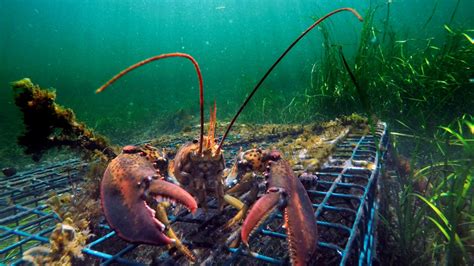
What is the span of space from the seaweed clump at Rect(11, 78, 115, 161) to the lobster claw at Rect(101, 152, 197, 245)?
1.37 meters

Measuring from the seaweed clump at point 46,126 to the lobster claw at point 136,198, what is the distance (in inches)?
53.8

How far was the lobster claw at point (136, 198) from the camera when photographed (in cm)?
140

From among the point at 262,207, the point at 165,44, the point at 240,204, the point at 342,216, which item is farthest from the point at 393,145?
the point at 165,44

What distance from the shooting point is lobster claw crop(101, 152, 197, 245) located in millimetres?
1396

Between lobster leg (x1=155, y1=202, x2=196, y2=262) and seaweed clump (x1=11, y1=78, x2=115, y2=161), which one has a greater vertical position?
seaweed clump (x1=11, y1=78, x2=115, y2=161)

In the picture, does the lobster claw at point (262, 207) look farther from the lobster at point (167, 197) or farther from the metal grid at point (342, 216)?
the metal grid at point (342, 216)

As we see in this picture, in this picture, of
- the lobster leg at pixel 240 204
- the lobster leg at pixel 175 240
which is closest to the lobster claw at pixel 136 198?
the lobster leg at pixel 175 240

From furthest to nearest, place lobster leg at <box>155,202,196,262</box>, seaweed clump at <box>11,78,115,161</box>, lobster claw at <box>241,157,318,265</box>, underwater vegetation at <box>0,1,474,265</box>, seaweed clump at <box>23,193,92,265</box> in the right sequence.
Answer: seaweed clump at <box>11,78,115,161</box> → underwater vegetation at <box>0,1,474,265</box> → lobster leg at <box>155,202,196,262</box> → seaweed clump at <box>23,193,92,265</box> → lobster claw at <box>241,157,318,265</box>

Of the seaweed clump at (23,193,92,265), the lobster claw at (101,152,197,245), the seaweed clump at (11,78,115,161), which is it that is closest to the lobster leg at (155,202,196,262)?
the lobster claw at (101,152,197,245)

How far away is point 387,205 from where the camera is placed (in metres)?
2.86

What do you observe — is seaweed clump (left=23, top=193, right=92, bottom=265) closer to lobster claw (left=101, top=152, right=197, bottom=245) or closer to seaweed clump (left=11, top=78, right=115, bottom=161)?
lobster claw (left=101, top=152, right=197, bottom=245)

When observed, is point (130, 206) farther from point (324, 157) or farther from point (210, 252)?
point (324, 157)

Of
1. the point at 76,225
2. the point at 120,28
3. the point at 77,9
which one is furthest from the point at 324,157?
the point at 120,28

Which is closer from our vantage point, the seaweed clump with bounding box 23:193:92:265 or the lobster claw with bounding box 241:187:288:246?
the lobster claw with bounding box 241:187:288:246
